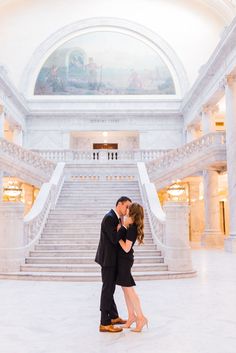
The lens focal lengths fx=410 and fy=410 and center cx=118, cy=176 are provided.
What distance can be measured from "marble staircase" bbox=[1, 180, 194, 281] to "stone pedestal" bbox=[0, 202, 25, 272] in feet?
0.91

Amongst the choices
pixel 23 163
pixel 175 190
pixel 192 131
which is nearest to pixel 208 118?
pixel 192 131

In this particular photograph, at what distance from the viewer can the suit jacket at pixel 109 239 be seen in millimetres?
4691

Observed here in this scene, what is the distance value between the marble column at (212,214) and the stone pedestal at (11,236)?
1150 cm

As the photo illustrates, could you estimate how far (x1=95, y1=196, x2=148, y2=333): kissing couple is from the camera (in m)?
4.61

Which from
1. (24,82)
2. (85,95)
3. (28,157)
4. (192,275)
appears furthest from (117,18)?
(192,275)

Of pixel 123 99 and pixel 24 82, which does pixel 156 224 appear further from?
pixel 24 82

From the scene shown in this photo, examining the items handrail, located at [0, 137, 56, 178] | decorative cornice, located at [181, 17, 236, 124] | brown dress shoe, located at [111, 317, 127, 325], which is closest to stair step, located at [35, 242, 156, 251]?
brown dress shoe, located at [111, 317, 127, 325]

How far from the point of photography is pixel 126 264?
15.6ft

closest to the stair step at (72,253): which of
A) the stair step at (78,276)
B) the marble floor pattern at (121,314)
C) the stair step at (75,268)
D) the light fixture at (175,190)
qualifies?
the stair step at (75,268)

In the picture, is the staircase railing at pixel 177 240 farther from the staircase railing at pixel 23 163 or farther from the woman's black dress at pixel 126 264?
the staircase railing at pixel 23 163

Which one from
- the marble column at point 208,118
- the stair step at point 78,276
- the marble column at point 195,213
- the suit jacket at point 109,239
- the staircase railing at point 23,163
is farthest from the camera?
the marble column at point 195,213

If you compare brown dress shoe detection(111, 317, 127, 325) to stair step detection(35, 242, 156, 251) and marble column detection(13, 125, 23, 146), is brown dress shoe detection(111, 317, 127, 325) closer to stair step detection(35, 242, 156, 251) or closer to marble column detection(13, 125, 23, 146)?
stair step detection(35, 242, 156, 251)

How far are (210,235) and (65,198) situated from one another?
7.56 meters

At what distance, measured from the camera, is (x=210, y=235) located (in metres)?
19.0
